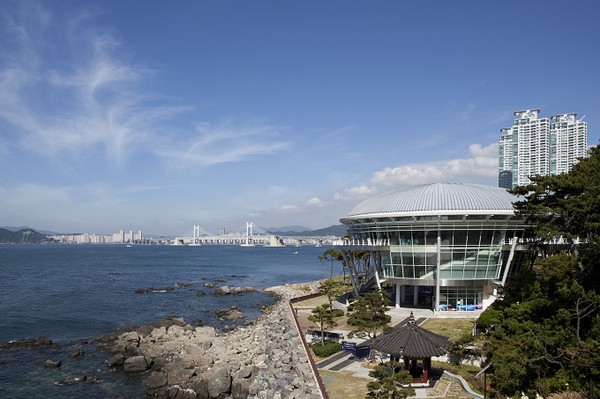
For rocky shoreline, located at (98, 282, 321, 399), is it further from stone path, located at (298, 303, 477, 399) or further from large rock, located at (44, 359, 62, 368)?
large rock, located at (44, 359, 62, 368)

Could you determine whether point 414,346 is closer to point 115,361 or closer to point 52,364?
point 115,361

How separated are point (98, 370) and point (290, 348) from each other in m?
15.0

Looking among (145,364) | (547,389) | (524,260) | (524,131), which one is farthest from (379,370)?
(524,131)

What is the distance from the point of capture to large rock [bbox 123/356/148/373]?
33.8m

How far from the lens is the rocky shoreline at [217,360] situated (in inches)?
1044

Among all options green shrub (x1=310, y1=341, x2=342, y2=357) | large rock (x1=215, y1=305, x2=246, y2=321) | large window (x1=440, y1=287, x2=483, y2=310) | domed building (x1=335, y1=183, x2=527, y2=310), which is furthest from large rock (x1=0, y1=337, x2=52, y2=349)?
large window (x1=440, y1=287, x2=483, y2=310)

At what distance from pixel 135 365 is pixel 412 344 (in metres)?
22.4

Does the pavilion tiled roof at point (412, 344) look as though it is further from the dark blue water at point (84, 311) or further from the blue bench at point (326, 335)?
the dark blue water at point (84, 311)

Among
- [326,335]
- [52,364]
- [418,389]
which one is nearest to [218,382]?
[326,335]

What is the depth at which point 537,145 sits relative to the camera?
11838 cm

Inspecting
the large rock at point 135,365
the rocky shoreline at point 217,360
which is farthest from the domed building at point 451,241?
the large rock at point 135,365

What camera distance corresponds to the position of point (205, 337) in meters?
41.2

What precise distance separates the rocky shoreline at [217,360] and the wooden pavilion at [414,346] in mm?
4296

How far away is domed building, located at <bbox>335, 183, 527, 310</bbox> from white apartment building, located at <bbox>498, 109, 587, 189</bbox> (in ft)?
264
